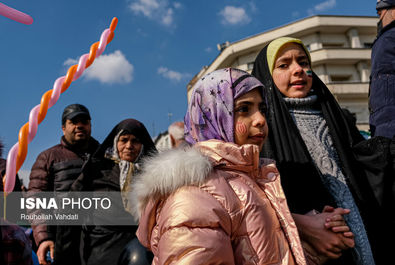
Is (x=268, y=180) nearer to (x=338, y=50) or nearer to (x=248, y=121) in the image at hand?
(x=248, y=121)

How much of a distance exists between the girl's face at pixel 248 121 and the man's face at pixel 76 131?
283 centimetres

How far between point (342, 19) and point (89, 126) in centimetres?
2934

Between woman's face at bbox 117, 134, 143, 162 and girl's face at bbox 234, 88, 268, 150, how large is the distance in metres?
2.11

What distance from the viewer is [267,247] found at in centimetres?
130

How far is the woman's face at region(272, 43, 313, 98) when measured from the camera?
2145 mm

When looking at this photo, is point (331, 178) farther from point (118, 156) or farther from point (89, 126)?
point (89, 126)

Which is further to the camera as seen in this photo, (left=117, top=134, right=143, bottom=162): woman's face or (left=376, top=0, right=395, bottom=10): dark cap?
(left=117, top=134, right=143, bottom=162): woman's face

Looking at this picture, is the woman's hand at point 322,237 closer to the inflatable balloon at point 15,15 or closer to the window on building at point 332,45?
the inflatable balloon at point 15,15

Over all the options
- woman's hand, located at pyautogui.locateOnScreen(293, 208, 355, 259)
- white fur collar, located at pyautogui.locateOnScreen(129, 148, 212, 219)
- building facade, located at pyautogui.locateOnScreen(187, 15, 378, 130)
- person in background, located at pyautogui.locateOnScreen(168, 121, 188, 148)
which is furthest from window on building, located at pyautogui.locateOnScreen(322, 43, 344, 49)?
white fur collar, located at pyautogui.locateOnScreen(129, 148, 212, 219)

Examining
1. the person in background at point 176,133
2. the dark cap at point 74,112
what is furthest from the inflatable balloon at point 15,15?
the person in background at point 176,133

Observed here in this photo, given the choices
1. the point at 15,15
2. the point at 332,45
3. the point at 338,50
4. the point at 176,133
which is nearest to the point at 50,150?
the point at 176,133

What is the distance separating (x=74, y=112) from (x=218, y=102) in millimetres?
2873

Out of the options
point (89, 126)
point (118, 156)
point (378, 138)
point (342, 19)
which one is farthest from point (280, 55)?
point (342, 19)

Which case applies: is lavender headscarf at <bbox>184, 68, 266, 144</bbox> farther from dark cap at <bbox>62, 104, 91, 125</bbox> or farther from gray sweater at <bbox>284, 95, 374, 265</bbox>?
dark cap at <bbox>62, 104, 91, 125</bbox>
